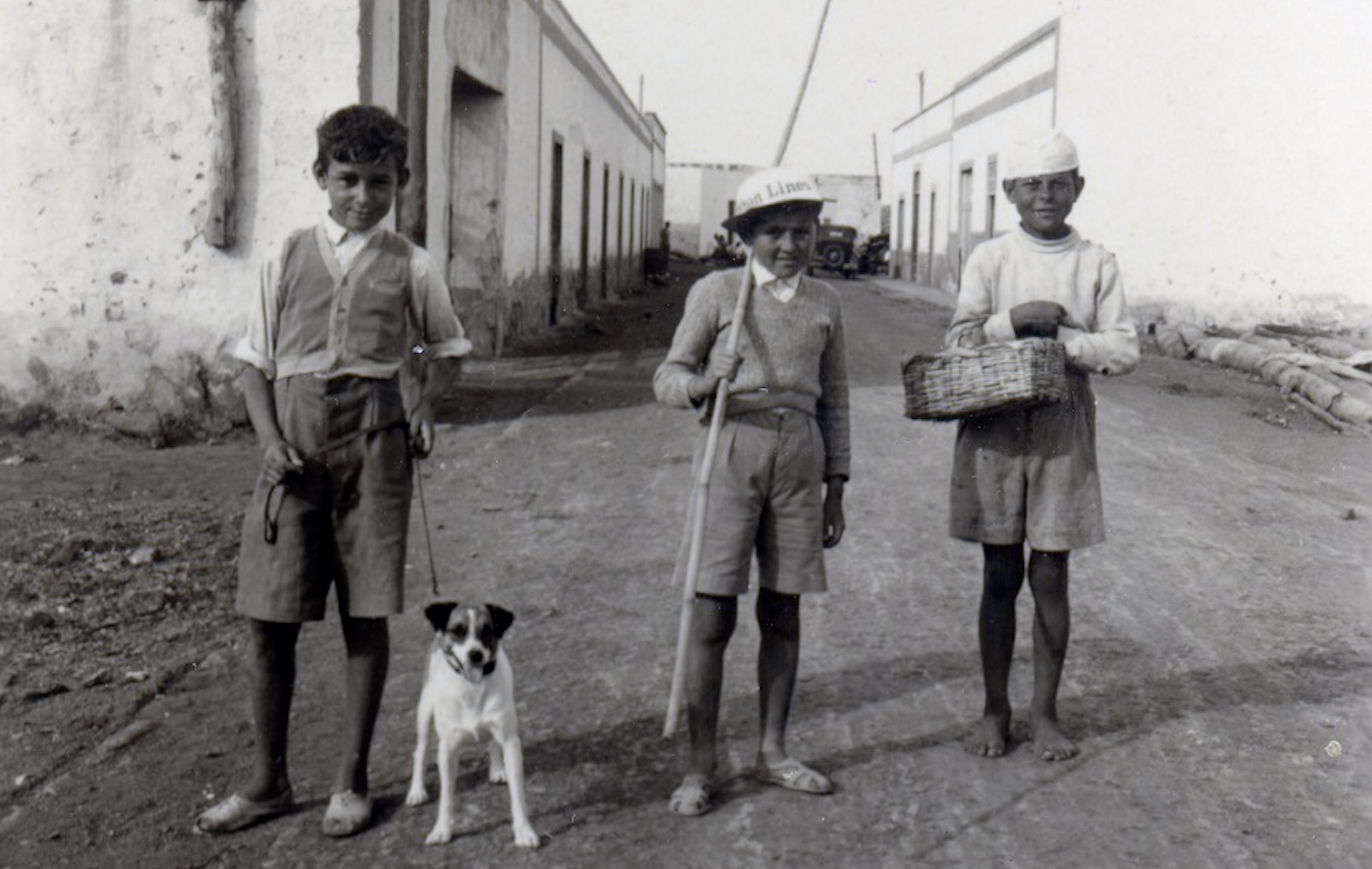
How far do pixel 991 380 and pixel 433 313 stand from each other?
1511 millimetres

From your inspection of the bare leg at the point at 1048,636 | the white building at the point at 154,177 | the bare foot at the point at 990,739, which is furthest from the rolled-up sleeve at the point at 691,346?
the white building at the point at 154,177

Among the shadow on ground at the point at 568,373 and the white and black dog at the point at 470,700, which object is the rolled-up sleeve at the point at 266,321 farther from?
the shadow on ground at the point at 568,373

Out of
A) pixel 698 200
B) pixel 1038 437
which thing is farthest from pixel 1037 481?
pixel 698 200

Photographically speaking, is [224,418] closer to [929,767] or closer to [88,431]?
[88,431]

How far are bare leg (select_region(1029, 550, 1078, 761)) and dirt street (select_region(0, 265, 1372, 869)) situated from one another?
0.14 meters

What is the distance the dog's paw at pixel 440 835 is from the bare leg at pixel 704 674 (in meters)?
0.64

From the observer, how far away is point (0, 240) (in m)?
9.00

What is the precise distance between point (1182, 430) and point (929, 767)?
7.33m

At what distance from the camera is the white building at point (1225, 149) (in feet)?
53.8

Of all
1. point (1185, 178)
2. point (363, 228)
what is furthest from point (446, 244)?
point (1185, 178)

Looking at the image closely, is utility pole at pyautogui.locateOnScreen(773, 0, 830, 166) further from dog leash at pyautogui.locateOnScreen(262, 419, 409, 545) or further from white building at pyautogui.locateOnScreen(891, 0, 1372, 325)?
white building at pyautogui.locateOnScreen(891, 0, 1372, 325)

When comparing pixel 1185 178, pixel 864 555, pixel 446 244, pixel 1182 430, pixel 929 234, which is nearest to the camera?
pixel 864 555

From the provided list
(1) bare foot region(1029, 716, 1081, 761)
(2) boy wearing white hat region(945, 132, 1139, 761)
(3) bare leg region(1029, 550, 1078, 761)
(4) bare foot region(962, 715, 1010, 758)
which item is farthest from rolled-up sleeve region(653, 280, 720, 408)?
(1) bare foot region(1029, 716, 1081, 761)

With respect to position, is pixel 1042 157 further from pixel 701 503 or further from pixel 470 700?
pixel 470 700
